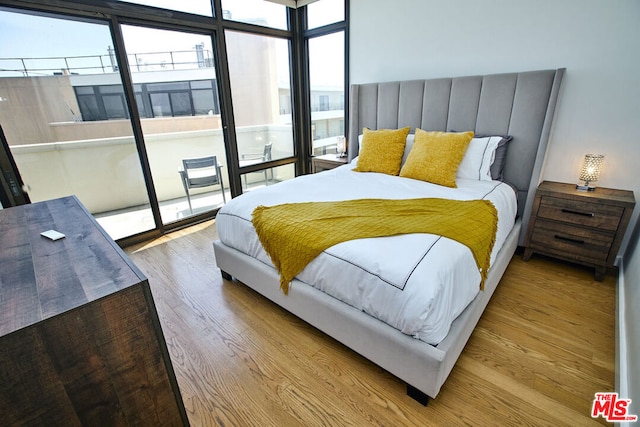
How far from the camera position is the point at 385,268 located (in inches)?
52.9

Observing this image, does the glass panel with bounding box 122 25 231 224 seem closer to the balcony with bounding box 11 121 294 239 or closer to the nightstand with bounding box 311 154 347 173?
the balcony with bounding box 11 121 294 239

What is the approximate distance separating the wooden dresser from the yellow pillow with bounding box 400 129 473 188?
2.20 metres

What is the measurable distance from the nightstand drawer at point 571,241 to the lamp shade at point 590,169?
0.37m

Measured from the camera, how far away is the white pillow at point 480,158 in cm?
247

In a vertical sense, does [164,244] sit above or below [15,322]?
below

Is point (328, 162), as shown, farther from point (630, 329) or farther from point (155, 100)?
point (630, 329)

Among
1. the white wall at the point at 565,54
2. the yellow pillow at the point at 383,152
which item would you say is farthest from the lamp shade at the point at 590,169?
the yellow pillow at the point at 383,152

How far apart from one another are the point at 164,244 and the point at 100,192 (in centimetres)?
77

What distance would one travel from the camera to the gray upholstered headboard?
7.74 feet

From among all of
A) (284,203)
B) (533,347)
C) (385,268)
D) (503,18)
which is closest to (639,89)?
(503,18)

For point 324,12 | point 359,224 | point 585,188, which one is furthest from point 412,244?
point 324,12

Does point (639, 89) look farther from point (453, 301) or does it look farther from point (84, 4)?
point (84, 4)

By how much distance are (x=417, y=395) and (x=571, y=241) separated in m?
1.84

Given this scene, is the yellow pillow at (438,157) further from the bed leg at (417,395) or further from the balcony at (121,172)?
the balcony at (121,172)
